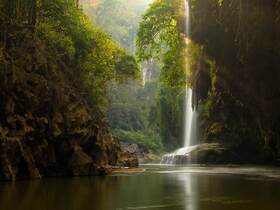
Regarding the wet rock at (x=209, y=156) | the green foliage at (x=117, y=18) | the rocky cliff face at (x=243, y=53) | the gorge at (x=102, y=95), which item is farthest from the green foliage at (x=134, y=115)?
the rocky cliff face at (x=243, y=53)

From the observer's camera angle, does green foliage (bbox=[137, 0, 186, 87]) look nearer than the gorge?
No

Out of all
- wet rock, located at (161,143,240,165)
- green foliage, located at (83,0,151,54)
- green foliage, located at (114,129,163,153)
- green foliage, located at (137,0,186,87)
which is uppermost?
green foliage, located at (83,0,151,54)

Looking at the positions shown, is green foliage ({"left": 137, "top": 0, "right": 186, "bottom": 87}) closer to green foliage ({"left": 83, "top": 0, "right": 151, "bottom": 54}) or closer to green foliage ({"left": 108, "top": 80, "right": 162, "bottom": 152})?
green foliage ({"left": 108, "top": 80, "right": 162, "bottom": 152})

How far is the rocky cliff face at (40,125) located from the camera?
17.7 metres

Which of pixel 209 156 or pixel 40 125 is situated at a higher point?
pixel 40 125

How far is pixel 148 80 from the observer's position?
3590 inches

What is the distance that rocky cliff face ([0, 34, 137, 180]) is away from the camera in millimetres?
17703

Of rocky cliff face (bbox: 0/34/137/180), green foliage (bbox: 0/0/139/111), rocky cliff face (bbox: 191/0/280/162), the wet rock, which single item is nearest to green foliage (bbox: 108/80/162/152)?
the wet rock

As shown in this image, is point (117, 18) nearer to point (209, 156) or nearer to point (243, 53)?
point (209, 156)

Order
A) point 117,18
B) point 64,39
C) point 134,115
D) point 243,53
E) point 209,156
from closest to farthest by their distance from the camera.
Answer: point 243,53, point 64,39, point 209,156, point 134,115, point 117,18

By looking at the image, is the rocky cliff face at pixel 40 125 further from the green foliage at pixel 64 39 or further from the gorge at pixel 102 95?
the green foliage at pixel 64 39

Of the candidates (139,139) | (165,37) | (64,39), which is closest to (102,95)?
(165,37)

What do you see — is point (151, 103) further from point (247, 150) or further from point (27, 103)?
point (27, 103)

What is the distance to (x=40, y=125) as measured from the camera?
62.3 ft
